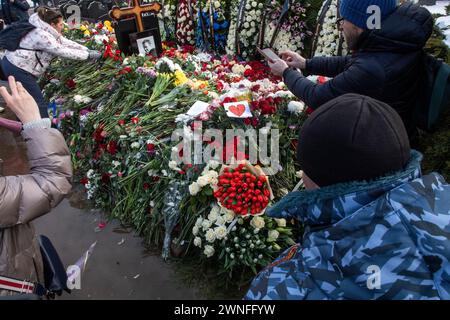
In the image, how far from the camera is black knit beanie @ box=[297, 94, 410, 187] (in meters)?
0.90

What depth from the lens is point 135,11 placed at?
4.80 m

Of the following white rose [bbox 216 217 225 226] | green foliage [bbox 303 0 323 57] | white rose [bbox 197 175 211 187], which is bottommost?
Answer: white rose [bbox 216 217 225 226]

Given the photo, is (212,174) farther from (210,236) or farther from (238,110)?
(238,110)

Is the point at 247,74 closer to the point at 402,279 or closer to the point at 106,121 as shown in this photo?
the point at 106,121

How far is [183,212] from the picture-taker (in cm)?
270

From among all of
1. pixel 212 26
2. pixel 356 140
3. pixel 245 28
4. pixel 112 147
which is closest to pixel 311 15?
pixel 245 28

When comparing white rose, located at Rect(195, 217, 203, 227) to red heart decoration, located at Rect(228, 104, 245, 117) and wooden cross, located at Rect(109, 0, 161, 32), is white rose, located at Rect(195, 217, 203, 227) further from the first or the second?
wooden cross, located at Rect(109, 0, 161, 32)

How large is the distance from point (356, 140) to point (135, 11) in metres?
4.66

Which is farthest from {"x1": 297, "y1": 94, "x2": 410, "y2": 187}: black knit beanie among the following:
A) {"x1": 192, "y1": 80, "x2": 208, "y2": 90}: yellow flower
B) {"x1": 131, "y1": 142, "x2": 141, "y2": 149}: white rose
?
{"x1": 192, "y1": 80, "x2": 208, "y2": 90}: yellow flower

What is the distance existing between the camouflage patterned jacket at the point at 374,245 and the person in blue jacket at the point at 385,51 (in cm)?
103

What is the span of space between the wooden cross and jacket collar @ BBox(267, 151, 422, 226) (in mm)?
4535
